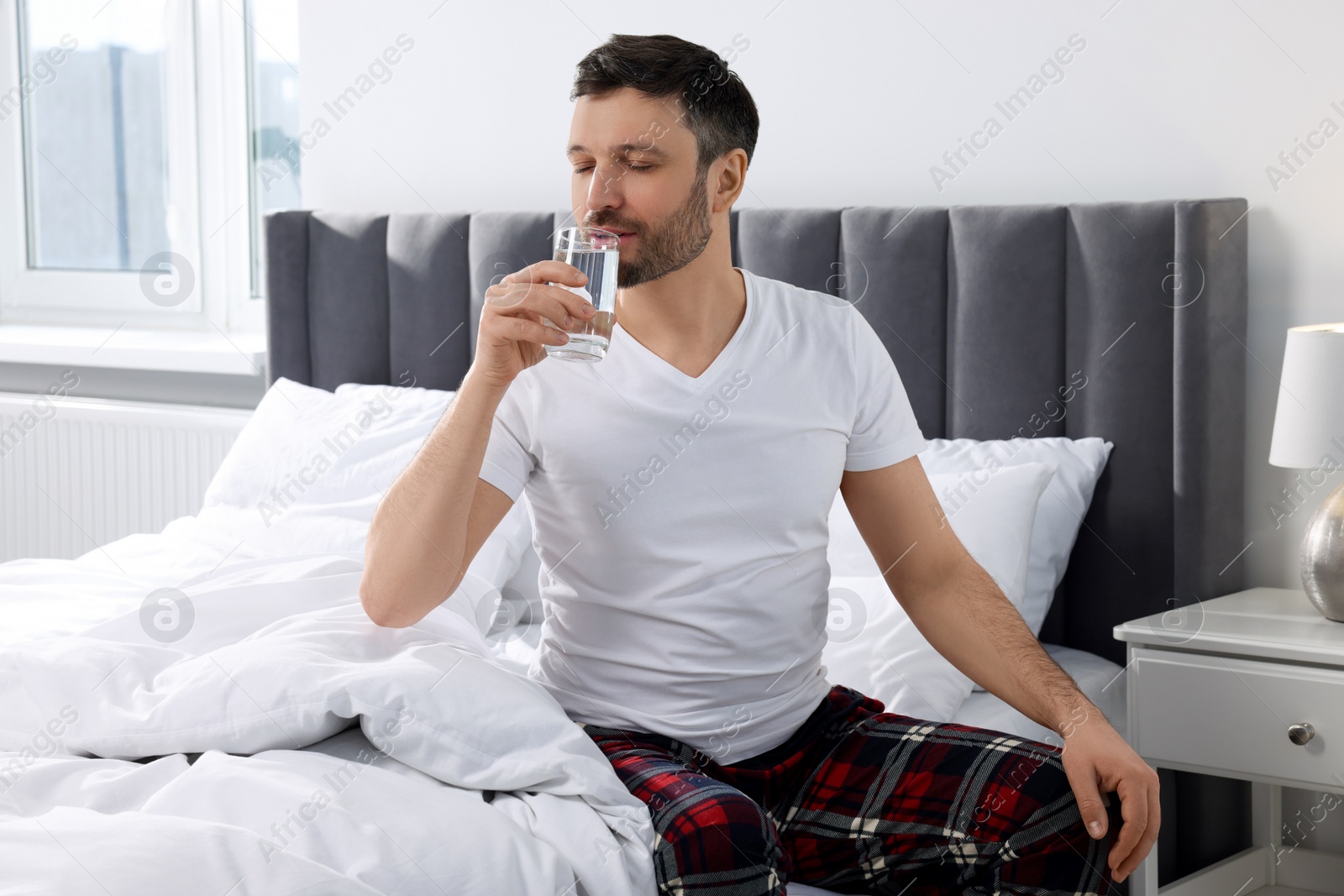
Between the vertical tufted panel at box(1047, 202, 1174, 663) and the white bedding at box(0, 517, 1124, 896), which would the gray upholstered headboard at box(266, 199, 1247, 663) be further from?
the white bedding at box(0, 517, 1124, 896)

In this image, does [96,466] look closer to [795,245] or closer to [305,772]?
[795,245]

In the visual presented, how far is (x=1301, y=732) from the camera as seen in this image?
5.19ft

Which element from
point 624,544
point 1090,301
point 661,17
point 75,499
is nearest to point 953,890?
point 624,544

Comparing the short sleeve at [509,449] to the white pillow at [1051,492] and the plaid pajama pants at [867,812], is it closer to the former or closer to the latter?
the plaid pajama pants at [867,812]

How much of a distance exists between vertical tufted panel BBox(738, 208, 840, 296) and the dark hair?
76 cm

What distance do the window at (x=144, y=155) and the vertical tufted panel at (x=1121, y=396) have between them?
193 cm

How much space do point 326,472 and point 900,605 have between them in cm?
116

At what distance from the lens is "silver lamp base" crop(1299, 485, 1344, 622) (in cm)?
169

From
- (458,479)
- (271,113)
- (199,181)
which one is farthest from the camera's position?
(199,181)

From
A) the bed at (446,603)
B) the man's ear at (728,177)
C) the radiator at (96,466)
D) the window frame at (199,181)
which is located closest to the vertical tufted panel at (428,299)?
the bed at (446,603)

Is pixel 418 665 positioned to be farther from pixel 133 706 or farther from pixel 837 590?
pixel 837 590

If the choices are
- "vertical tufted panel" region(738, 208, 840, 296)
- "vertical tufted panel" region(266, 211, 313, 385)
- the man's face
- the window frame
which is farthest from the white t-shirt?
the window frame

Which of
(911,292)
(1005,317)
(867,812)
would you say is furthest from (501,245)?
(867,812)

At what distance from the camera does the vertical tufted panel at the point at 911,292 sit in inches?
82.2
